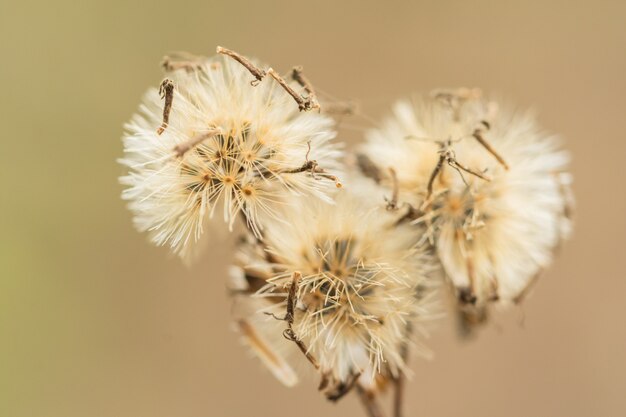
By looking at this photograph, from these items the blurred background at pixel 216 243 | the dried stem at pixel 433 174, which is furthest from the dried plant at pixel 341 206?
the blurred background at pixel 216 243

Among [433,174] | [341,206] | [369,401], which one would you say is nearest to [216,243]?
[369,401]

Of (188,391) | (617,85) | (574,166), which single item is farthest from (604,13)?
(188,391)

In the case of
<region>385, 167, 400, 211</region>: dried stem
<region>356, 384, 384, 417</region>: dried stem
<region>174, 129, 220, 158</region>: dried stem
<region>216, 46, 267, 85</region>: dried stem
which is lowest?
<region>356, 384, 384, 417</region>: dried stem

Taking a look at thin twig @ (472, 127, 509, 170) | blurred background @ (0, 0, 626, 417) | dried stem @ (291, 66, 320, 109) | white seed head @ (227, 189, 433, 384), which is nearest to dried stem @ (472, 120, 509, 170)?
thin twig @ (472, 127, 509, 170)

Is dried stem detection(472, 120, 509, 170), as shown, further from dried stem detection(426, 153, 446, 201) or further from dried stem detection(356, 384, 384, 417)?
dried stem detection(356, 384, 384, 417)

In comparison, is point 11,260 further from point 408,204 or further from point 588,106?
point 588,106

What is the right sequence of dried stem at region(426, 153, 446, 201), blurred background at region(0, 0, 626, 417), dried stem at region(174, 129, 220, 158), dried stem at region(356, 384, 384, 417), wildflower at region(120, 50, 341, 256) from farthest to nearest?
blurred background at region(0, 0, 626, 417)
dried stem at region(356, 384, 384, 417)
dried stem at region(426, 153, 446, 201)
wildflower at region(120, 50, 341, 256)
dried stem at region(174, 129, 220, 158)
